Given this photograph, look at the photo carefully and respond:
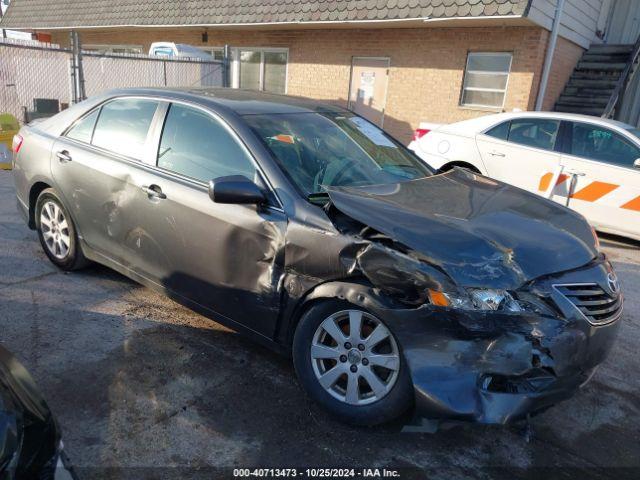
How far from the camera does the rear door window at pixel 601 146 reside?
6.46 m

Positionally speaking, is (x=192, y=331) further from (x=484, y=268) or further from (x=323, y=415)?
(x=484, y=268)

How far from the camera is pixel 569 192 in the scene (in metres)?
6.78

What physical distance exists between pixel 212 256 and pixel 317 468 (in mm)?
1382

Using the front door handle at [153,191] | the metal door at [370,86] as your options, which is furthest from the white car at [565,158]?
the metal door at [370,86]

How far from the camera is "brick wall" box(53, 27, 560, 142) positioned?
388 inches

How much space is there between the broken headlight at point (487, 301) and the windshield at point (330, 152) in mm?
1000

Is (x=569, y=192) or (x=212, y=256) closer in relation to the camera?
(x=212, y=256)

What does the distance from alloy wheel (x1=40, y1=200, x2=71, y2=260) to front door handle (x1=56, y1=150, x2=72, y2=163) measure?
412 mm

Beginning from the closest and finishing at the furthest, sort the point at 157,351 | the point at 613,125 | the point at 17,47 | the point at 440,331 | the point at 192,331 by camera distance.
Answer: the point at 440,331 → the point at 157,351 → the point at 192,331 → the point at 613,125 → the point at 17,47

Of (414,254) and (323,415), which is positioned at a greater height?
(414,254)

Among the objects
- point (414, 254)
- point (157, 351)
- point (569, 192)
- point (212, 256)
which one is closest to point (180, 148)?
Result: point (212, 256)

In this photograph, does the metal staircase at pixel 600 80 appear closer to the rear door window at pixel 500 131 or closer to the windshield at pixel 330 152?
the rear door window at pixel 500 131

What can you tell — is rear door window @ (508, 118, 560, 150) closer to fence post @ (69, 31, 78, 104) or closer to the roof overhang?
the roof overhang

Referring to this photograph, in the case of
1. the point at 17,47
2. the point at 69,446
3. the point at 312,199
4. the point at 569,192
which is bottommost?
the point at 69,446
